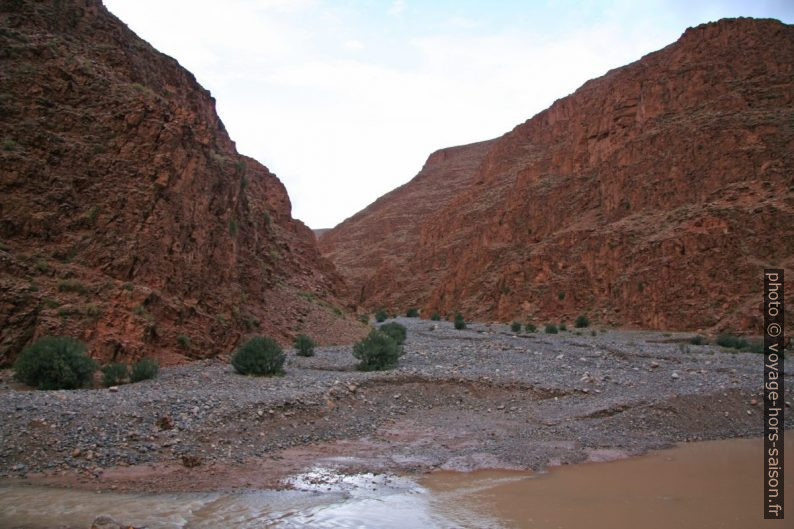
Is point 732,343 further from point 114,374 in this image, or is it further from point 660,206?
point 114,374

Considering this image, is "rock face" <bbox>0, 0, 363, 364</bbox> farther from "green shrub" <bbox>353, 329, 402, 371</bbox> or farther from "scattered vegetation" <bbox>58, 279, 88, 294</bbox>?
"green shrub" <bbox>353, 329, 402, 371</bbox>

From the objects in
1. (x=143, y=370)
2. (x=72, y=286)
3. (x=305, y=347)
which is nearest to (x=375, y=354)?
(x=305, y=347)

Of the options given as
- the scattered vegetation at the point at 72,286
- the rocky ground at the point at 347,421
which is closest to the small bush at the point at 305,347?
the rocky ground at the point at 347,421

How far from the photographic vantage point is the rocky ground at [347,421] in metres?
6.73

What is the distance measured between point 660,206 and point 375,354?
1197 inches

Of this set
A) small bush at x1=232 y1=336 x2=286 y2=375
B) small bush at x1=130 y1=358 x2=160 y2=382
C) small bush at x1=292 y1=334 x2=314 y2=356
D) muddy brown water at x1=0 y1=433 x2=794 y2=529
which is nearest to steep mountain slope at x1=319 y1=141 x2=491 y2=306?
small bush at x1=292 y1=334 x2=314 y2=356

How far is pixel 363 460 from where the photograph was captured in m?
→ 7.47

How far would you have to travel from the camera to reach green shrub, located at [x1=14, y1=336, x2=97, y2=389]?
9672 millimetres

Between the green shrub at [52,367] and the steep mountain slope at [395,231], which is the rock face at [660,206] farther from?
the green shrub at [52,367]

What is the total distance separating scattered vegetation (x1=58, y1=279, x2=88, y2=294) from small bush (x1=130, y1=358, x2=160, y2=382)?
2.52m

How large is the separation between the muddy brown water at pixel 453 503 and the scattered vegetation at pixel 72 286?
7.37m

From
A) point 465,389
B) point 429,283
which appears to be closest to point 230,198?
point 465,389

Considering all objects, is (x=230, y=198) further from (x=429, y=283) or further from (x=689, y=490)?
(x=429, y=283)

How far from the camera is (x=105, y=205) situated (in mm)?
14203
